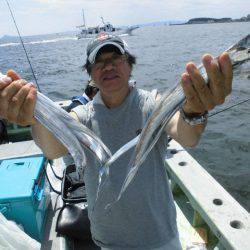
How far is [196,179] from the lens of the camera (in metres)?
3.93

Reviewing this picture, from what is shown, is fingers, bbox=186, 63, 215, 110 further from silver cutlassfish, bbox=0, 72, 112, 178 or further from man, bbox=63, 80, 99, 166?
man, bbox=63, 80, 99, 166

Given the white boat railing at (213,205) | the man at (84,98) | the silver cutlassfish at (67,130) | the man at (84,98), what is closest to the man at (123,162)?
the silver cutlassfish at (67,130)

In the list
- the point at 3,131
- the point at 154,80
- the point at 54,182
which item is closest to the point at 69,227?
the point at 54,182

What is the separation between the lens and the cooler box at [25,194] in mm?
3219

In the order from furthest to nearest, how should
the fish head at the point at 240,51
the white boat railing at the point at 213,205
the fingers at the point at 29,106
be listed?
the white boat railing at the point at 213,205
the fingers at the point at 29,106
the fish head at the point at 240,51

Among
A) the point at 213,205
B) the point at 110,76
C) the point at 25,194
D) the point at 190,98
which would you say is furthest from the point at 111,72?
the point at 213,205

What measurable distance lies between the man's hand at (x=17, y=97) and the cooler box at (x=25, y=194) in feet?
4.42

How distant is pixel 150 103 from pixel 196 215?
6.38ft

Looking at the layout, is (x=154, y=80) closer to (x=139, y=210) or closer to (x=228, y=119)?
(x=228, y=119)

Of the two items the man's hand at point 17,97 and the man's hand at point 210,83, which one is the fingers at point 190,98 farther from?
the man's hand at point 17,97

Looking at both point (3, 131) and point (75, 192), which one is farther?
point (3, 131)

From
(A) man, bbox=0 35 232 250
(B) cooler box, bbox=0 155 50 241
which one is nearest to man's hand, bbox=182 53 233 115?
(A) man, bbox=0 35 232 250

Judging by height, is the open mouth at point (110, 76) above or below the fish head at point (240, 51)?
below

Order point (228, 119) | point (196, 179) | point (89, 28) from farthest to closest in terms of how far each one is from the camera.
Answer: point (89, 28), point (228, 119), point (196, 179)
